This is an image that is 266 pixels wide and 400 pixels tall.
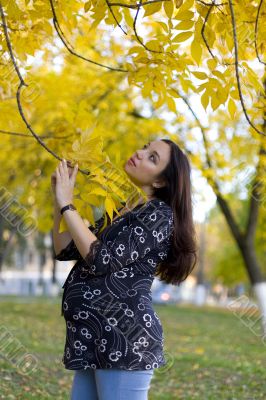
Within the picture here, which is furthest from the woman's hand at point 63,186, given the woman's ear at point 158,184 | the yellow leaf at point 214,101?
the yellow leaf at point 214,101

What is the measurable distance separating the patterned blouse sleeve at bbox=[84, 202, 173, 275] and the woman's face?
0.58 feet

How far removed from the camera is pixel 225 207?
Answer: 11.9 meters

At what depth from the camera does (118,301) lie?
2.60 metres

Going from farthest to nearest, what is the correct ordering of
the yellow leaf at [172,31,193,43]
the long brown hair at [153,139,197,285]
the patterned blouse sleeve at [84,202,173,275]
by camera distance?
the yellow leaf at [172,31,193,43] < the long brown hair at [153,139,197,285] < the patterned blouse sleeve at [84,202,173,275]

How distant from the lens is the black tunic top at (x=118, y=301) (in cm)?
257

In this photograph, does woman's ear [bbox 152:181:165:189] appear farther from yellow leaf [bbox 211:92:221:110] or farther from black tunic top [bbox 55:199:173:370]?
yellow leaf [bbox 211:92:221:110]

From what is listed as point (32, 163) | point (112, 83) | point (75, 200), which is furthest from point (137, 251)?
point (32, 163)

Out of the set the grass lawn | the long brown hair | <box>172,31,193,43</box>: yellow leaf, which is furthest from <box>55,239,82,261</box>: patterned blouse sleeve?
the grass lawn

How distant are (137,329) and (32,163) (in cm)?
1073

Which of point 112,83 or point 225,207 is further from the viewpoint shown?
point 225,207

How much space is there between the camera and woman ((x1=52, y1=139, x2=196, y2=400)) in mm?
2568

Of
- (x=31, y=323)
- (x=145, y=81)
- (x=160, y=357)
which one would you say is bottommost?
(x=31, y=323)

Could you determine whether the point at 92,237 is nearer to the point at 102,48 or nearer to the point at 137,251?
the point at 137,251

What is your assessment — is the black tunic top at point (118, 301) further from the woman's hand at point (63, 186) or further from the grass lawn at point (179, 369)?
the grass lawn at point (179, 369)
